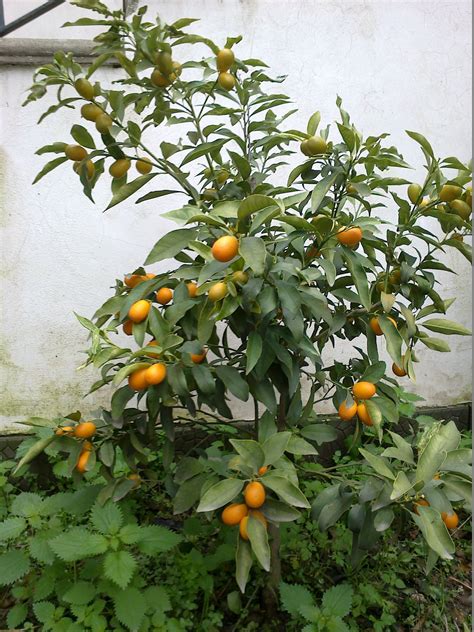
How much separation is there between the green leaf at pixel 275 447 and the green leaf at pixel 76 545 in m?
0.56

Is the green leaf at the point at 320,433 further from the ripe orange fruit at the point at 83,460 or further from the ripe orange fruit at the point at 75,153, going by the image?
the ripe orange fruit at the point at 75,153

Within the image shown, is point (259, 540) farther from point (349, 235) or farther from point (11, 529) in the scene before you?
point (11, 529)

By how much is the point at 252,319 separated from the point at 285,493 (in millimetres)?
412

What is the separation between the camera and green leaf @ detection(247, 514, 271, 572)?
1058 mm

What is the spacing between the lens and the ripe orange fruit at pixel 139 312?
1.28m

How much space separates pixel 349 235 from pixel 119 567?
1.00 m

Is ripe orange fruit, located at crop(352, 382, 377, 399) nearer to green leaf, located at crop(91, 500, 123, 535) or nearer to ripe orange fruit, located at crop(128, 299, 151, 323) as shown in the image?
ripe orange fruit, located at crop(128, 299, 151, 323)

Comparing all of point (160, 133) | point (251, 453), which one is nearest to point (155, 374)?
point (251, 453)

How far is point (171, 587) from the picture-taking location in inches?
66.0

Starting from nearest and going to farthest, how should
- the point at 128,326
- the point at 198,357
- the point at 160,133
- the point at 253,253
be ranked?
1. the point at 253,253
2. the point at 198,357
3. the point at 128,326
4. the point at 160,133

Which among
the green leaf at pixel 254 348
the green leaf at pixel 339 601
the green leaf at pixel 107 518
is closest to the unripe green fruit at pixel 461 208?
the green leaf at pixel 254 348

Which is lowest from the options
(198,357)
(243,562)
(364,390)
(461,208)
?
(243,562)

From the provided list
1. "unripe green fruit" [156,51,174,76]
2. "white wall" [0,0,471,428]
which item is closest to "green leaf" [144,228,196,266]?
"unripe green fruit" [156,51,174,76]

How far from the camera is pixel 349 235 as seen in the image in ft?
4.21
